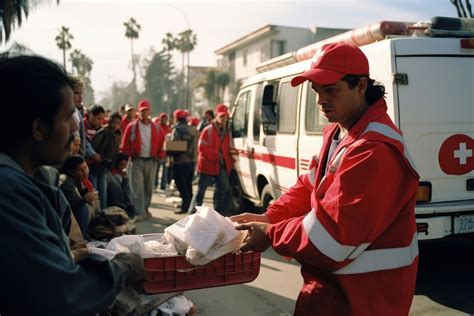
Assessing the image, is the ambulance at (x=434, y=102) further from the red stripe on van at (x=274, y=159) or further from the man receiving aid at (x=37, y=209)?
the man receiving aid at (x=37, y=209)

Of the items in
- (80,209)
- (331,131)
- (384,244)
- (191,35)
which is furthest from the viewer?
(191,35)

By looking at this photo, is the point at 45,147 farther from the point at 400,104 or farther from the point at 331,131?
the point at 400,104

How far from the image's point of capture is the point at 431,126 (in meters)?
4.58

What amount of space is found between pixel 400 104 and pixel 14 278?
3976 millimetres

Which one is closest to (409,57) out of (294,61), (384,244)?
(294,61)

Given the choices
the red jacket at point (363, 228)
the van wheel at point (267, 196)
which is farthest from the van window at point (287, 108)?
the red jacket at point (363, 228)

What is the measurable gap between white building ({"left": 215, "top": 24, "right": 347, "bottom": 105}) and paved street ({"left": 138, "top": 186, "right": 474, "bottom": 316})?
31.7 metres

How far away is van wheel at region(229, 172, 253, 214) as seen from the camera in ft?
28.6

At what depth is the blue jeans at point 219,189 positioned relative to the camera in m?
8.88

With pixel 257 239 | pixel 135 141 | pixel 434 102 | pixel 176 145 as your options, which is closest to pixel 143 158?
pixel 135 141

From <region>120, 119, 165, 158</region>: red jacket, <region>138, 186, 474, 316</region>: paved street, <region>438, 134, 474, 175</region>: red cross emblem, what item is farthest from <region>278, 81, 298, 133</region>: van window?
<region>120, 119, 165, 158</region>: red jacket

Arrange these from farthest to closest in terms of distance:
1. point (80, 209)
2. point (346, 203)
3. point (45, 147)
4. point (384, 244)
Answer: point (80, 209) < point (384, 244) < point (346, 203) < point (45, 147)

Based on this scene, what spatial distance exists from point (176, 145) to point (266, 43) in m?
31.0

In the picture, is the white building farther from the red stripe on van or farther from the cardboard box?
the red stripe on van
